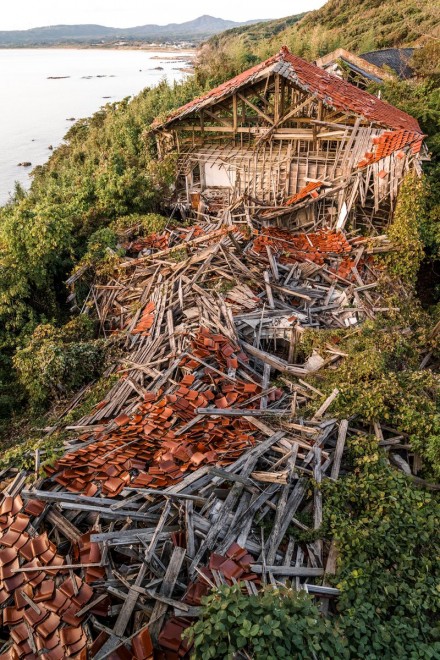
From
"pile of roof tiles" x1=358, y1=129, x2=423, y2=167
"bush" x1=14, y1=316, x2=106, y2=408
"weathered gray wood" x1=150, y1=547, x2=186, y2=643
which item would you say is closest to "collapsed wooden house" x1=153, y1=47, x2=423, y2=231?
"pile of roof tiles" x1=358, y1=129, x2=423, y2=167

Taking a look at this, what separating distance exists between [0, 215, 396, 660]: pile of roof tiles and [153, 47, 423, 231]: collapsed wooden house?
4.61 metres

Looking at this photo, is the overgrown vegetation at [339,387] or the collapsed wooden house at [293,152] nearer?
the overgrown vegetation at [339,387]

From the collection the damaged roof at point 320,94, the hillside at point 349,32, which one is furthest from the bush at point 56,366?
the hillside at point 349,32

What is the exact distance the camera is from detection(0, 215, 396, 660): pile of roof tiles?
14.4ft

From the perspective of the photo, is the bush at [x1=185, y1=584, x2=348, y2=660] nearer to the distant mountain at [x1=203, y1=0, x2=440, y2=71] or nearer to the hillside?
the hillside

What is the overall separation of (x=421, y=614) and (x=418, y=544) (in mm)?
816

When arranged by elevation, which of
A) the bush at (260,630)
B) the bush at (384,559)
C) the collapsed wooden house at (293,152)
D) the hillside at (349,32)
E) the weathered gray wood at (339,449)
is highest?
the hillside at (349,32)

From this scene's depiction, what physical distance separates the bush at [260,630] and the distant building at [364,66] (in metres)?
25.7

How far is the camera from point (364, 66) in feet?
89.4

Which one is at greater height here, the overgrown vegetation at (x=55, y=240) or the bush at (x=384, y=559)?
the overgrown vegetation at (x=55, y=240)

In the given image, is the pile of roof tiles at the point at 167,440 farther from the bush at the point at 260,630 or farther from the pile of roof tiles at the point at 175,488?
the bush at the point at 260,630

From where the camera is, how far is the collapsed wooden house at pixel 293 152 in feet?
42.7

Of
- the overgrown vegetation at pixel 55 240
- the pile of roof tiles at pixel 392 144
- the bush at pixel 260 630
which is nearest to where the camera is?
the bush at pixel 260 630

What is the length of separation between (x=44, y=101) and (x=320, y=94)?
5667cm
